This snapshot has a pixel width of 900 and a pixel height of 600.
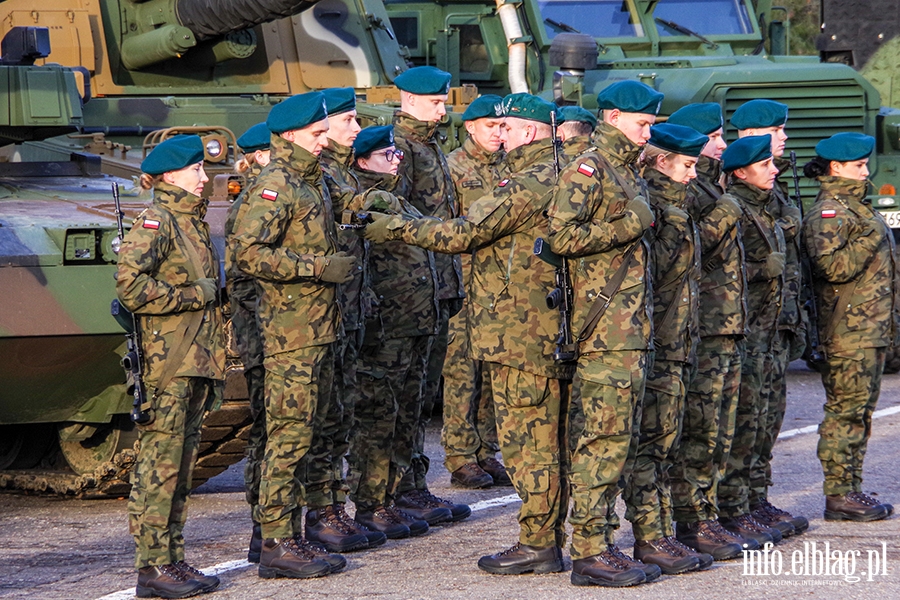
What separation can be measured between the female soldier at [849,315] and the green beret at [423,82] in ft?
6.04

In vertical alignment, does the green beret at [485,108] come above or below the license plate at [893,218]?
above

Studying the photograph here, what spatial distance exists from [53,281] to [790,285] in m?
3.32

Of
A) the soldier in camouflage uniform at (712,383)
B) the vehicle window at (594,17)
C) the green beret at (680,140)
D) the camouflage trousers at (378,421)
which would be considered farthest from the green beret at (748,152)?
the vehicle window at (594,17)

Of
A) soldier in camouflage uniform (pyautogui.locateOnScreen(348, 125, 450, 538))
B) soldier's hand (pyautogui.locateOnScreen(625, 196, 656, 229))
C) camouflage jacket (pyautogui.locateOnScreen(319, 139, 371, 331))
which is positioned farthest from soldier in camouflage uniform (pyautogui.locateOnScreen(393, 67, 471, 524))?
soldier's hand (pyautogui.locateOnScreen(625, 196, 656, 229))

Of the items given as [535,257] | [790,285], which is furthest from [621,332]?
[790,285]

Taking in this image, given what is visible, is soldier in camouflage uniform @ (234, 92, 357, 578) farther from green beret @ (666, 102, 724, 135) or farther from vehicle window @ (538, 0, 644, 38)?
vehicle window @ (538, 0, 644, 38)

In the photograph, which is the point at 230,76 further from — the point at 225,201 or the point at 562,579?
the point at 562,579

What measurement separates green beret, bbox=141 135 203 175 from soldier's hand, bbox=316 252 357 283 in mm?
625

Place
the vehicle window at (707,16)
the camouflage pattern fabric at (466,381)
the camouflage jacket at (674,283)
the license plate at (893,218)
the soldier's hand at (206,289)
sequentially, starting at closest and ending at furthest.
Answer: the soldier's hand at (206,289) < the camouflage jacket at (674,283) < the camouflage pattern fabric at (466,381) < the license plate at (893,218) < the vehicle window at (707,16)

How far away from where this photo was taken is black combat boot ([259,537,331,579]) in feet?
20.5

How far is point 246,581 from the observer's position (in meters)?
6.31

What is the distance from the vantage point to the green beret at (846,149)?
24.7ft

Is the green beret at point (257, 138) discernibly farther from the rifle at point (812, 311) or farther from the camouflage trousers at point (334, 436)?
the rifle at point (812, 311)

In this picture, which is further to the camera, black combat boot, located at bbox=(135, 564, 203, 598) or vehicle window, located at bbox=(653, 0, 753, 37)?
vehicle window, located at bbox=(653, 0, 753, 37)
